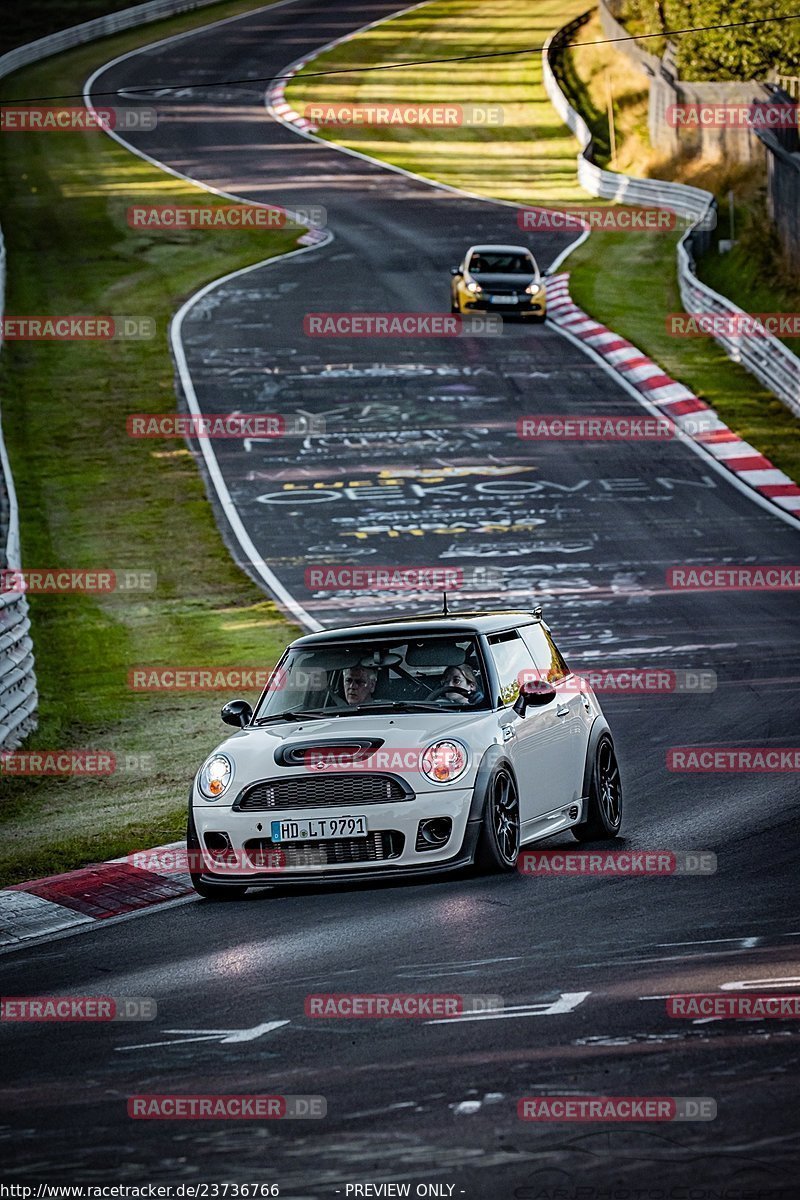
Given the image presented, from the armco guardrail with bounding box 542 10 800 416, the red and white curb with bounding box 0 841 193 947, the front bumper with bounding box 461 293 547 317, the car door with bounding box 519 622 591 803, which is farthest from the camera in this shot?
the front bumper with bounding box 461 293 547 317

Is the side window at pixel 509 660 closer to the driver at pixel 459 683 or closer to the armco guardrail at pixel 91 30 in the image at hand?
the driver at pixel 459 683

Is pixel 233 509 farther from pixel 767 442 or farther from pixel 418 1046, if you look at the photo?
pixel 418 1046

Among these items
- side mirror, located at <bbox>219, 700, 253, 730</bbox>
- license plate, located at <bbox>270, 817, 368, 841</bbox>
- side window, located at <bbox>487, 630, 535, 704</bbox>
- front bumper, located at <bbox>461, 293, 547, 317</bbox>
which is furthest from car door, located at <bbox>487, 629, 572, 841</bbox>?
front bumper, located at <bbox>461, 293, 547, 317</bbox>

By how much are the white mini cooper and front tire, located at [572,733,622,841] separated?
15 mm

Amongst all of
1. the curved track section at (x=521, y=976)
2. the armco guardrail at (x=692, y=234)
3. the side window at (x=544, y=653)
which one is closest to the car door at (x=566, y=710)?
the side window at (x=544, y=653)

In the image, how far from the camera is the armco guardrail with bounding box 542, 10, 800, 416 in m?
31.1

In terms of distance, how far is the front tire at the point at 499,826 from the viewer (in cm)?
1034

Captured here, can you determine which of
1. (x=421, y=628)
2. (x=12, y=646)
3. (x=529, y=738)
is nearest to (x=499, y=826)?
(x=529, y=738)

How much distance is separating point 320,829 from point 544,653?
267 cm

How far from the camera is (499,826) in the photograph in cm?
1055

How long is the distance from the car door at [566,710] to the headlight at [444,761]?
4.52 ft

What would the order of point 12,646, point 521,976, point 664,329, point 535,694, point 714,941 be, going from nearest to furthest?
point 521,976, point 714,941, point 535,694, point 12,646, point 664,329

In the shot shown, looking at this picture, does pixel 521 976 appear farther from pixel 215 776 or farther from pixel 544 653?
pixel 544 653

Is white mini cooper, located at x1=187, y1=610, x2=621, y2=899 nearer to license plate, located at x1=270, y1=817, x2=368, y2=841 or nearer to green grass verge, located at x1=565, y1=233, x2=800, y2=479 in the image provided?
license plate, located at x1=270, y1=817, x2=368, y2=841
